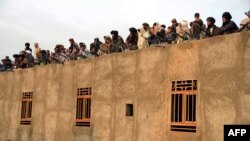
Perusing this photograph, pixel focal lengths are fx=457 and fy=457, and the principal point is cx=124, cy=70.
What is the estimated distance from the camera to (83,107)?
18.0 meters

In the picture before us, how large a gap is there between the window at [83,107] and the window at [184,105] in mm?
4701

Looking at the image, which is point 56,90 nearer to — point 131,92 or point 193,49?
point 131,92

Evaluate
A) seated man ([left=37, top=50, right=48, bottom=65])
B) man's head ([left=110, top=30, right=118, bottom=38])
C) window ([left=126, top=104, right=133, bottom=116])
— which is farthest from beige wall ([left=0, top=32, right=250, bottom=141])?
man's head ([left=110, top=30, right=118, bottom=38])

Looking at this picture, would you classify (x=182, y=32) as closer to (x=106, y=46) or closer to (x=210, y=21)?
(x=210, y=21)

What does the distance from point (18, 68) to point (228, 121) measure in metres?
13.8

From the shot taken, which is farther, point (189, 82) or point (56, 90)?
point (56, 90)

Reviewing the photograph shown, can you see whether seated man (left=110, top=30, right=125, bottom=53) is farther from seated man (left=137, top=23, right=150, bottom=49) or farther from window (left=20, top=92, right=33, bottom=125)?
window (left=20, top=92, right=33, bottom=125)

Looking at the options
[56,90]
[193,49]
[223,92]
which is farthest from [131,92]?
[56,90]

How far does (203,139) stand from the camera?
41.7ft

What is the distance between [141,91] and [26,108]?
8.72 meters

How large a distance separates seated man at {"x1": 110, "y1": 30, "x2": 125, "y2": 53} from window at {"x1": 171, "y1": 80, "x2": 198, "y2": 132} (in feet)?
10.6

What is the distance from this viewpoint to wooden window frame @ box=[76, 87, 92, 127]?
17.7m

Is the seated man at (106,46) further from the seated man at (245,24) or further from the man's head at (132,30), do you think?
→ the seated man at (245,24)

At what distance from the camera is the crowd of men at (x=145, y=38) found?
499 inches
